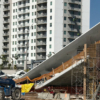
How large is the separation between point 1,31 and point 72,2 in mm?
31334

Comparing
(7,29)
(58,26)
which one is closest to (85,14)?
(58,26)

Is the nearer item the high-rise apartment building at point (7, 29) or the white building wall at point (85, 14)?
the white building wall at point (85, 14)

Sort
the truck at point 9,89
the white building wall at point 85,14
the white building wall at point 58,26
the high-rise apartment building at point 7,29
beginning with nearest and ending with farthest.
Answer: the truck at point 9,89 → the white building wall at point 58,26 → the white building wall at point 85,14 → the high-rise apartment building at point 7,29

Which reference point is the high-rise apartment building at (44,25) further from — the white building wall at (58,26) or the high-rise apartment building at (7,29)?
the high-rise apartment building at (7,29)

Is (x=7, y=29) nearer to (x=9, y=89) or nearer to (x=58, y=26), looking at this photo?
(x=58, y=26)

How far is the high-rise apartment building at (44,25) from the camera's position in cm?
8844

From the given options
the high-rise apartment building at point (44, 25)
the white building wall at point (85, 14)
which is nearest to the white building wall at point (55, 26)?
the high-rise apartment building at point (44, 25)

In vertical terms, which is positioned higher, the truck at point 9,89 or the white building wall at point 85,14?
the white building wall at point 85,14

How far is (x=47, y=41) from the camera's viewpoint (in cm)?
8919

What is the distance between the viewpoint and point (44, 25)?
90.4m

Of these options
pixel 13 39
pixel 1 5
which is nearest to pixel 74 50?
pixel 13 39

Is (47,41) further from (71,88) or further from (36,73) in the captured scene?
(71,88)

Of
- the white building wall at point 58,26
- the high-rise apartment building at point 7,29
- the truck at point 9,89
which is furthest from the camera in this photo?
the high-rise apartment building at point 7,29

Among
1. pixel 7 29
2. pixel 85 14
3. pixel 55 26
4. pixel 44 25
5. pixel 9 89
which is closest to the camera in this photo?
pixel 9 89
